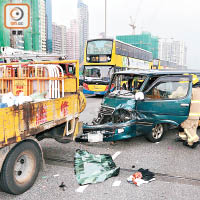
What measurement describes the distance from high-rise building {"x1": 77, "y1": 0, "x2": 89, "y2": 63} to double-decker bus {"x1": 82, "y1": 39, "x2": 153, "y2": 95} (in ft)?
219

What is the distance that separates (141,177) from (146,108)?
2141 mm

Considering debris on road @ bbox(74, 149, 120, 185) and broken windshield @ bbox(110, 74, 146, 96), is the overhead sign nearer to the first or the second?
broken windshield @ bbox(110, 74, 146, 96)

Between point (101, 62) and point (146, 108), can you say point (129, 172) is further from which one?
point (101, 62)

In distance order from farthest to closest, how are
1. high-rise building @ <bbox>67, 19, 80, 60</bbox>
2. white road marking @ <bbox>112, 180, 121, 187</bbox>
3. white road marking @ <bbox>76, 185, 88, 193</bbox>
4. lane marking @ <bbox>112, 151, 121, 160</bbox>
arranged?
high-rise building @ <bbox>67, 19, 80, 60</bbox> < lane marking @ <bbox>112, 151, 121, 160</bbox> < white road marking @ <bbox>112, 180, 121, 187</bbox> < white road marking @ <bbox>76, 185, 88, 193</bbox>

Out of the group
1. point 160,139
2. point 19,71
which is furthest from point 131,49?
point 19,71

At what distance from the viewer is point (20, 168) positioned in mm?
3738

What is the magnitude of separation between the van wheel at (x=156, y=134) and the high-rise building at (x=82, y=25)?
78809mm

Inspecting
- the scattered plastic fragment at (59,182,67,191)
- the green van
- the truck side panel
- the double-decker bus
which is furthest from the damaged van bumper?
the double-decker bus

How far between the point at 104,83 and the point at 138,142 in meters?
11.5

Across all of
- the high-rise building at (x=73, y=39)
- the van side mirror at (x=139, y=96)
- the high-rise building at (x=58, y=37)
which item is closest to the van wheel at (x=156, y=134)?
the van side mirror at (x=139, y=96)

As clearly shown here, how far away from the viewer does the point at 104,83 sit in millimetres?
17703

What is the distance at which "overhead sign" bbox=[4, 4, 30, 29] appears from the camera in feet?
46.6

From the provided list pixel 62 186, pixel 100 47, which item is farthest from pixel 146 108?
pixel 100 47

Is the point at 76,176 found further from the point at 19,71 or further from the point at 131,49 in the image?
the point at 131,49
